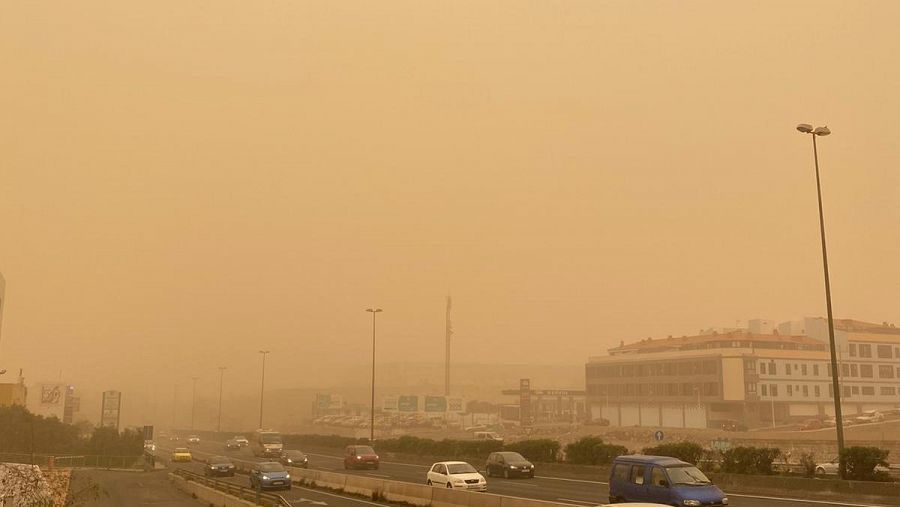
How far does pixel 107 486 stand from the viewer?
54094 mm

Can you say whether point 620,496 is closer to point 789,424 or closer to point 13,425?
point 13,425

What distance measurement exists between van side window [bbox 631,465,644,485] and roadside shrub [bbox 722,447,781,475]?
1742 centimetres

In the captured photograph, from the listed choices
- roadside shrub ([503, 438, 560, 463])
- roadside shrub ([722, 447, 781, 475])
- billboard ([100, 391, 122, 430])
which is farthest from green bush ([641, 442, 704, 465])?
billboard ([100, 391, 122, 430])

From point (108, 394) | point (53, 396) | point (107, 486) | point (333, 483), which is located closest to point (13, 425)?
point (108, 394)

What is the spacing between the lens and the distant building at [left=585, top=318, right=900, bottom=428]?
129875 millimetres

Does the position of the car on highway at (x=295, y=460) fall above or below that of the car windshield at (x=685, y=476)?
below

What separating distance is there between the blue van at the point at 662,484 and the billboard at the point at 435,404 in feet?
472

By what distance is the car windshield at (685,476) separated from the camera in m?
21.5

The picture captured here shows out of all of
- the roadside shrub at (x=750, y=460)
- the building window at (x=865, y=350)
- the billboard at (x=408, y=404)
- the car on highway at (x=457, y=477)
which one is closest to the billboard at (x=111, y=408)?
the billboard at (x=408, y=404)

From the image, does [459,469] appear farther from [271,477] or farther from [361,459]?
[361,459]

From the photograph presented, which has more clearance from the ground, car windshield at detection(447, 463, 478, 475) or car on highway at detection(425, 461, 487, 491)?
car windshield at detection(447, 463, 478, 475)

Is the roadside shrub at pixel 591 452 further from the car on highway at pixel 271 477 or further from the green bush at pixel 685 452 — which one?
the car on highway at pixel 271 477

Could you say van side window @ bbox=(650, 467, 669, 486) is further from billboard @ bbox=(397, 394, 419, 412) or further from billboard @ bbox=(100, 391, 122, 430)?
billboard @ bbox=(397, 394, 419, 412)

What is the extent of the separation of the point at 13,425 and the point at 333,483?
253 ft
